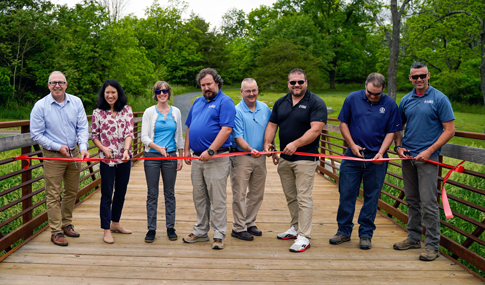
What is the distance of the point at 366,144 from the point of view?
3.71 metres

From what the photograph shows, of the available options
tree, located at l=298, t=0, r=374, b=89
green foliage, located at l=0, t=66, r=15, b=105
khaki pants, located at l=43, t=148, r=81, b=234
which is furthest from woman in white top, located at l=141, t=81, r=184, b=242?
tree, located at l=298, t=0, r=374, b=89

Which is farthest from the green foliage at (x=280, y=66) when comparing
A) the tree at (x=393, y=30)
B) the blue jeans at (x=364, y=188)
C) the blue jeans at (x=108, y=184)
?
the blue jeans at (x=108, y=184)

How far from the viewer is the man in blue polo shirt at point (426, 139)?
3.35 meters

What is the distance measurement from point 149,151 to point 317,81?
16889 mm

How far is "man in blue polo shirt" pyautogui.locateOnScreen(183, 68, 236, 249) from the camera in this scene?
3566mm

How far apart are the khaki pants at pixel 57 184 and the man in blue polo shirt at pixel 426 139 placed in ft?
10.4

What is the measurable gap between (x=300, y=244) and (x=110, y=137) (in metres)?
2.09

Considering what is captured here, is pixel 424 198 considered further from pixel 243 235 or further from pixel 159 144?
pixel 159 144

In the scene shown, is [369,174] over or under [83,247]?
over

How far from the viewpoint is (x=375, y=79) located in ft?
11.9

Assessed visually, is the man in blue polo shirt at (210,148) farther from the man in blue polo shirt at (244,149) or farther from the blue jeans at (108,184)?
the blue jeans at (108,184)

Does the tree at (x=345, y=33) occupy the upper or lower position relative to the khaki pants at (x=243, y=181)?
upper

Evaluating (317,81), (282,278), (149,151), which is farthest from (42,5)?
(282,278)

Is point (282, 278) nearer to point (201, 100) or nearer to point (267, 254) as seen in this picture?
point (267, 254)
